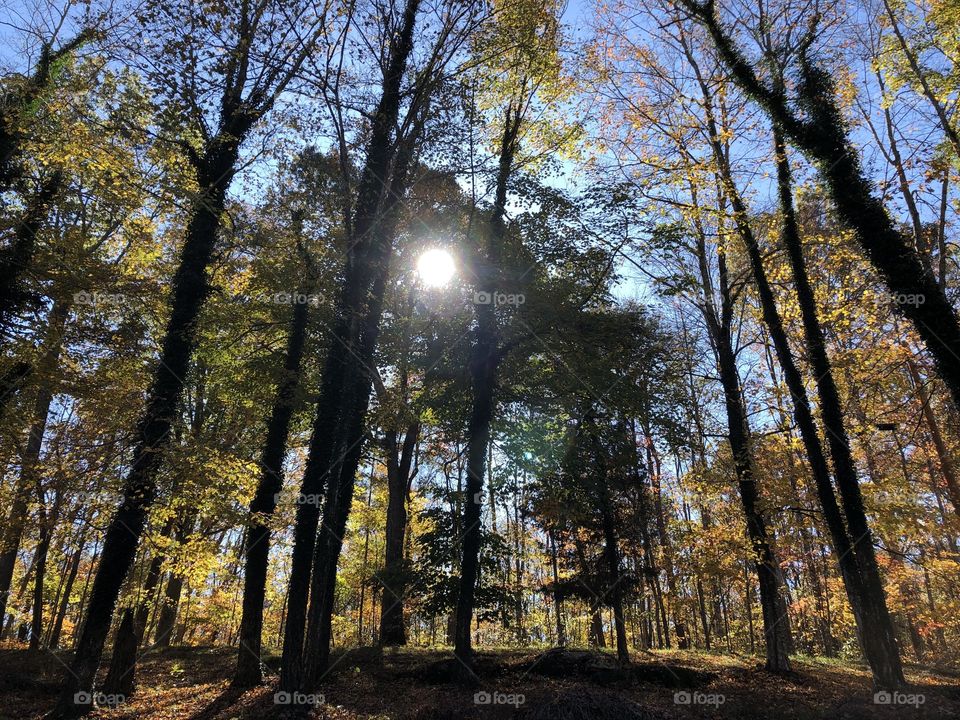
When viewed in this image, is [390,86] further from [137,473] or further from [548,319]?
[137,473]

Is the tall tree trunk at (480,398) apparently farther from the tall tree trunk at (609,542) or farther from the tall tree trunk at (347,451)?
the tall tree trunk at (609,542)

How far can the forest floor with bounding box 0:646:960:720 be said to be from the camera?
8.59m

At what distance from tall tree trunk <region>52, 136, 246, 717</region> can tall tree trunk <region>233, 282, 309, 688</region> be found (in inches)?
87.0

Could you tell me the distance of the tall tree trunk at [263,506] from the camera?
11297 millimetres

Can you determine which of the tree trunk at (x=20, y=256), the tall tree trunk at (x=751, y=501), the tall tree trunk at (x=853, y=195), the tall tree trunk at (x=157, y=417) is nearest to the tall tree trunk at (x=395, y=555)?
the tall tree trunk at (x=157, y=417)

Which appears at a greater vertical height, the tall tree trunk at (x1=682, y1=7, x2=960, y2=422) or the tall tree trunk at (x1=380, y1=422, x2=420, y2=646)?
the tall tree trunk at (x1=682, y1=7, x2=960, y2=422)

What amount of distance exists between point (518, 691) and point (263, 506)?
7.56 meters

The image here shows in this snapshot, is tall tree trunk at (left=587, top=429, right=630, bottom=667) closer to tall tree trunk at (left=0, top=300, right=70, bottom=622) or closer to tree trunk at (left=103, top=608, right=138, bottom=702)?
tree trunk at (left=103, top=608, right=138, bottom=702)

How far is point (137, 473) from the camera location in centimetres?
981

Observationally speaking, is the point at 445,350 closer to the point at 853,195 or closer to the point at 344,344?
the point at 344,344

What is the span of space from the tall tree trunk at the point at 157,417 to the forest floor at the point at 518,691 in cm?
109

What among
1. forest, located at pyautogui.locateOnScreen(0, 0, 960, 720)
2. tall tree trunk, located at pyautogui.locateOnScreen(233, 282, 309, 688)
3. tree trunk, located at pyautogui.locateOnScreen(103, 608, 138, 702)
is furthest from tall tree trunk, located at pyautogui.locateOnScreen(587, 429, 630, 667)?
tree trunk, located at pyautogui.locateOnScreen(103, 608, 138, 702)

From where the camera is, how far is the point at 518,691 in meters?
10.6

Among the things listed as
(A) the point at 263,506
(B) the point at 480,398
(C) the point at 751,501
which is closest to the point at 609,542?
(C) the point at 751,501
